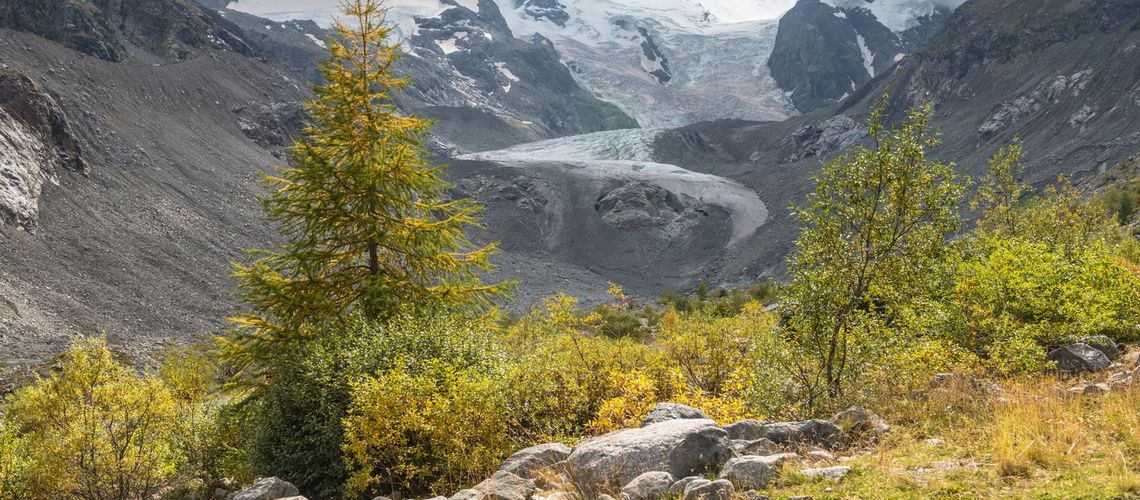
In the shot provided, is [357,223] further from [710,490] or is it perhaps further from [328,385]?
[710,490]

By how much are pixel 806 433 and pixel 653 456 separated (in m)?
2.14

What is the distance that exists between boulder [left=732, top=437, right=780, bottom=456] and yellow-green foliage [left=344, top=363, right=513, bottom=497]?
10.7 ft

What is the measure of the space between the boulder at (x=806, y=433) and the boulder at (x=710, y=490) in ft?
6.13

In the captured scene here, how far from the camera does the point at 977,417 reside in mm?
7598

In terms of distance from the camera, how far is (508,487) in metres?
7.24

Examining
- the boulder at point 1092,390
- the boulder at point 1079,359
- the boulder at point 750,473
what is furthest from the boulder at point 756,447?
the boulder at point 1079,359

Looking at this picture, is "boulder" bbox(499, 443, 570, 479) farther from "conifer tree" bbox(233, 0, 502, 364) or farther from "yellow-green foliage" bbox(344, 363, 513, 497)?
"conifer tree" bbox(233, 0, 502, 364)

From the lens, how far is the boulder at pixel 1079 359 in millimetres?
9625

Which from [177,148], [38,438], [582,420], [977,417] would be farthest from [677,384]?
[177,148]

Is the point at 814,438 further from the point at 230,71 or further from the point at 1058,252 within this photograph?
the point at 230,71

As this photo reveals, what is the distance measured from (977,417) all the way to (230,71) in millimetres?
120721

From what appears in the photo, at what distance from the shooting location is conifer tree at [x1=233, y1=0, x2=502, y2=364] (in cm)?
1360

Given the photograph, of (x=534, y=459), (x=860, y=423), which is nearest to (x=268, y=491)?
(x=534, y=459)

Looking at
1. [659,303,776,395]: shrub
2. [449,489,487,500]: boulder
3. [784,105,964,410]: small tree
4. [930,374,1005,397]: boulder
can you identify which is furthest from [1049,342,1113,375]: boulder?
[449,489,487,500]: boulder
